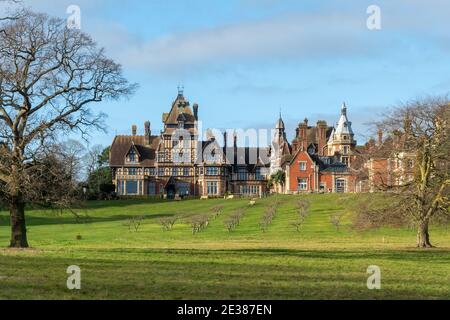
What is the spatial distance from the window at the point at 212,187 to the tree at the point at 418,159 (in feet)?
263

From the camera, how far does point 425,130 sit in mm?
35406

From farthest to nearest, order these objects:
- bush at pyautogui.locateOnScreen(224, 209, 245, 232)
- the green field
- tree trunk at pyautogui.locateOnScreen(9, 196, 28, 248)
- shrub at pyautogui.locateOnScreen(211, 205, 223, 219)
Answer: shrub at pyautogui.locateOnScreen(211, 205, 223, 219)
bush at pyautogui.locateOnScreen(224, 209, 245, 232)
tree trunk at pyautogui.locateOnScreen(9, 196, 28, 248)
the green field

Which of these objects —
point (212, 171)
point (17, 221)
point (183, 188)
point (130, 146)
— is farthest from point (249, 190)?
point (17, 221)

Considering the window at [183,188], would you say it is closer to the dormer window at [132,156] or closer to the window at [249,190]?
the dormer window at [132,156]

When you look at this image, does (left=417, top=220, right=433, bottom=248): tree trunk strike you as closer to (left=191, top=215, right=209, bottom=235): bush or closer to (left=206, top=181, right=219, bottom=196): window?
(left=191, top=215, right=209, bottom=235): bush

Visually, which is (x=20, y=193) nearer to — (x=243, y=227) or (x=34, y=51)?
(x=34, y=51)

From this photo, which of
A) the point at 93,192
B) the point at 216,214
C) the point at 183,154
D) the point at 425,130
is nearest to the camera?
the point at 425,130

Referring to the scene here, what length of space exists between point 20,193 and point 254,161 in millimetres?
93150

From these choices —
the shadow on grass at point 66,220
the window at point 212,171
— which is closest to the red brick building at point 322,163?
the window at point 212,171

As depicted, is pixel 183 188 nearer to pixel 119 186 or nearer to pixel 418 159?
pixel 119 186

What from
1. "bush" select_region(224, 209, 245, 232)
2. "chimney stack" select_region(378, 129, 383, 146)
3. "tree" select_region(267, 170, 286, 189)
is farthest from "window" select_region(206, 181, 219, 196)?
"chimney stack" select_region(378, 129, 383, 146)

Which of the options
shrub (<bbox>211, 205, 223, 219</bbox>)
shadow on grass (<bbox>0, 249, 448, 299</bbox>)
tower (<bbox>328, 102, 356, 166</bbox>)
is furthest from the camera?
tower (<bbox>328, 102, 356, 166</bbox>)

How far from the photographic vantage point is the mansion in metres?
113
